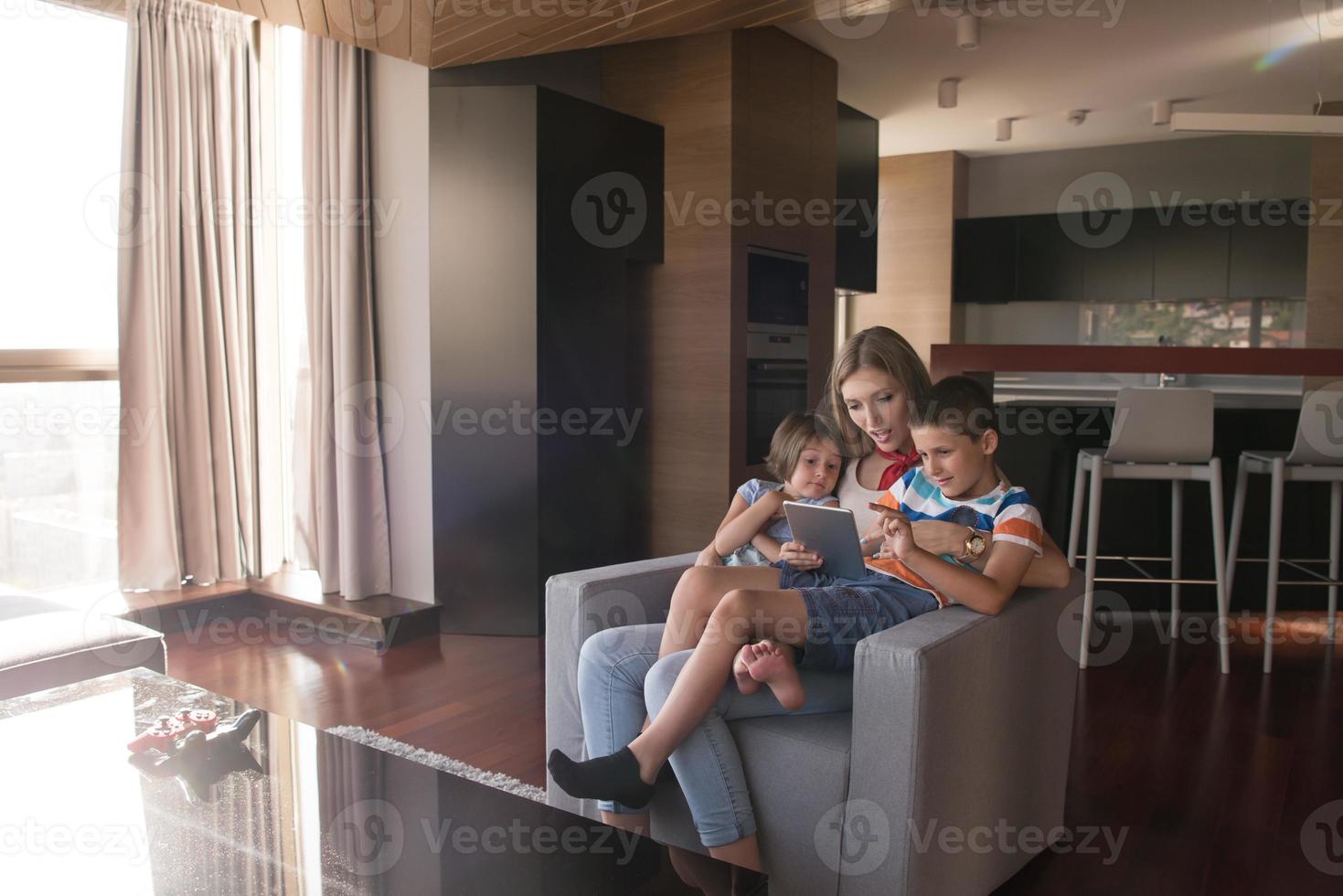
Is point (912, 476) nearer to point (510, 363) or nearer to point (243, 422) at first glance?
point (510, 363)

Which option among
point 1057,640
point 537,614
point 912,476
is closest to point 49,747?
point 912,476

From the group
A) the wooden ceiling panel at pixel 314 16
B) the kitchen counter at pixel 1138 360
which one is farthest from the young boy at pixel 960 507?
the wooden ceiling panel at pixel 314 16

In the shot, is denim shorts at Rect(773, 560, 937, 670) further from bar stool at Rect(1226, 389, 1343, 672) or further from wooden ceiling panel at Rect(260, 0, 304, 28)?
wooden ceiling panel at Rect(260, 0, 304, 28)

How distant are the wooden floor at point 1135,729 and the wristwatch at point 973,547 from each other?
2.36 feet

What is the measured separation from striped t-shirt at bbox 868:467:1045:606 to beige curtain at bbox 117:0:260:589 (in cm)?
307

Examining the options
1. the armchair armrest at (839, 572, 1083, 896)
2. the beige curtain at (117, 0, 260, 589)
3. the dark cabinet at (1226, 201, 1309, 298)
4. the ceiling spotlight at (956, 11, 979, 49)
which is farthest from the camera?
the dark cabinet at (1226, 201, 1309, 298)

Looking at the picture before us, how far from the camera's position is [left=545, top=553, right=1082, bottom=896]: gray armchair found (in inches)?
65.2

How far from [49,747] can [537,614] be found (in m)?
2.18

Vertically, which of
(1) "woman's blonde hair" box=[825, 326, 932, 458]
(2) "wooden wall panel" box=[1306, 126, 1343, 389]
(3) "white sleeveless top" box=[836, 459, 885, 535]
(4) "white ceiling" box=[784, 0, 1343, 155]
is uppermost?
(4) "white ceiling" box=[784, 0, 1343, 155]

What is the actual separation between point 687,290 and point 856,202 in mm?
1777

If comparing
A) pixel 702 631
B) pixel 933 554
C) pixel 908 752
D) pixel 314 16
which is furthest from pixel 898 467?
pixel 314 16

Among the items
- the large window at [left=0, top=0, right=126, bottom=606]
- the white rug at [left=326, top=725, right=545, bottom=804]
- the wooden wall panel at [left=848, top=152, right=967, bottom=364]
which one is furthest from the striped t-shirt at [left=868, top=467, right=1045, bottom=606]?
the wooden wall panel at [left=848, top=152, right=967, bottom=364]

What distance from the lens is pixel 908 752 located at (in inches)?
64.5

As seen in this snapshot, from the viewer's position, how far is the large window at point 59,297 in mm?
3770
